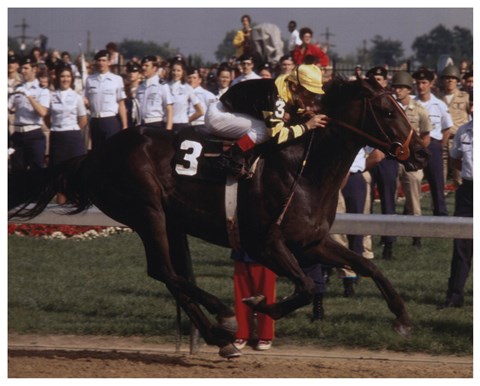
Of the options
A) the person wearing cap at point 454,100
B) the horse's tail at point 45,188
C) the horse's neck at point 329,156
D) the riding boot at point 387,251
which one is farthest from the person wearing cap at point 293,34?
the horse's neck at point 329,156

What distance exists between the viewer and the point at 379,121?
7.86 meters

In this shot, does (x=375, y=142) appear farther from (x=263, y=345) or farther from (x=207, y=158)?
(x=263, y=345)

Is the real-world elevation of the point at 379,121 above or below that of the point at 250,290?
above

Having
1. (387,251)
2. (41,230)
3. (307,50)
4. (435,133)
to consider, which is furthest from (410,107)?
(307,50)

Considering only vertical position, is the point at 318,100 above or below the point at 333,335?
above

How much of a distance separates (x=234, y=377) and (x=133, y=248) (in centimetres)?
614

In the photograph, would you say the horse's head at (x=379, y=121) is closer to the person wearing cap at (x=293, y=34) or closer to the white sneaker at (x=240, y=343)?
the white sneaker at (x=240, y=343)

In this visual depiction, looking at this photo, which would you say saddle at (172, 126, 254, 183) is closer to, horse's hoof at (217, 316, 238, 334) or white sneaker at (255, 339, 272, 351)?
horse's hoof at (217, 316, 238, 334)

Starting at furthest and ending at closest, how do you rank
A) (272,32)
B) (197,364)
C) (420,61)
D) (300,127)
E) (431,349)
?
(420,61)
(272,32)
(431,349)
(197,364)
(300,127)

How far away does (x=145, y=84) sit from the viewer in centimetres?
1639

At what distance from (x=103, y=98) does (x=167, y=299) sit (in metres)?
5.90

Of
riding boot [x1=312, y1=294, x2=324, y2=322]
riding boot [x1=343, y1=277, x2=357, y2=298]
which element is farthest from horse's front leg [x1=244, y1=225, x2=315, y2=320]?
riding boot [x1=343, y1=277, x2=357, y2=298]
